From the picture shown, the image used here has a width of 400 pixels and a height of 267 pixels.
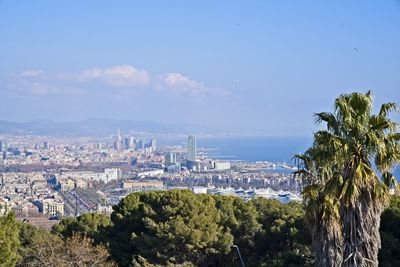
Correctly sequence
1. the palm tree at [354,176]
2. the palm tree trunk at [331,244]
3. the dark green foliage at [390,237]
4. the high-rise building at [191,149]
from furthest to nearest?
the high-rise building at [191,149] < the dark green foliage at [390,237] < the palm tree trunk at [331,244] < the palm tree at [354,176]

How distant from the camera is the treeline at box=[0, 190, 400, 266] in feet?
41.4

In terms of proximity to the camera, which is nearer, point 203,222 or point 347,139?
point 347,139

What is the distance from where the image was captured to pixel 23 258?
1423 cm

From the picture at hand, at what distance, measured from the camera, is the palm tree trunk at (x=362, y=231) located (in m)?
6.52

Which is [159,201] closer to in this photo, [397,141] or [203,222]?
[203,222]

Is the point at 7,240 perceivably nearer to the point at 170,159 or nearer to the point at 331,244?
the point at 331,244

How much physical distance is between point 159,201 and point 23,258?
3.23 metres

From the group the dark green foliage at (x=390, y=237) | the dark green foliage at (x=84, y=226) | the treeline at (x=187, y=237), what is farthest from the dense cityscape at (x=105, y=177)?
the dark green foliage at (x=390, y=237)

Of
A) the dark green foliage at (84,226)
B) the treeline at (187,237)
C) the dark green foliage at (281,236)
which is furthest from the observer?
the dark green foliage at (84,226)

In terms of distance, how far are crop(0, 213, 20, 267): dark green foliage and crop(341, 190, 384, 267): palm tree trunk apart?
5888mm

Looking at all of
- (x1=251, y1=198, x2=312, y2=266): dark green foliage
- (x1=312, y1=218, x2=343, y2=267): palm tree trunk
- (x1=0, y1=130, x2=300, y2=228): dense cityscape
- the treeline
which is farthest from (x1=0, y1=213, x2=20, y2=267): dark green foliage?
(x1=0, y1=130, x2=300, y2=228): dense cityscape

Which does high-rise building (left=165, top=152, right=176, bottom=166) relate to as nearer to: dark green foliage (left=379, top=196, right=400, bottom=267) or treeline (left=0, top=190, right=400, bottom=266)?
Answer: treeline (left=0, top=190, right=400, bottom=266)

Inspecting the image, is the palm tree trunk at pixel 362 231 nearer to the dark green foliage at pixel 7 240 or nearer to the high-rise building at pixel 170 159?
the dark green foliage at pixel 7 240

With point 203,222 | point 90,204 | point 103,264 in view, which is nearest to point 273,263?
point 203,222
